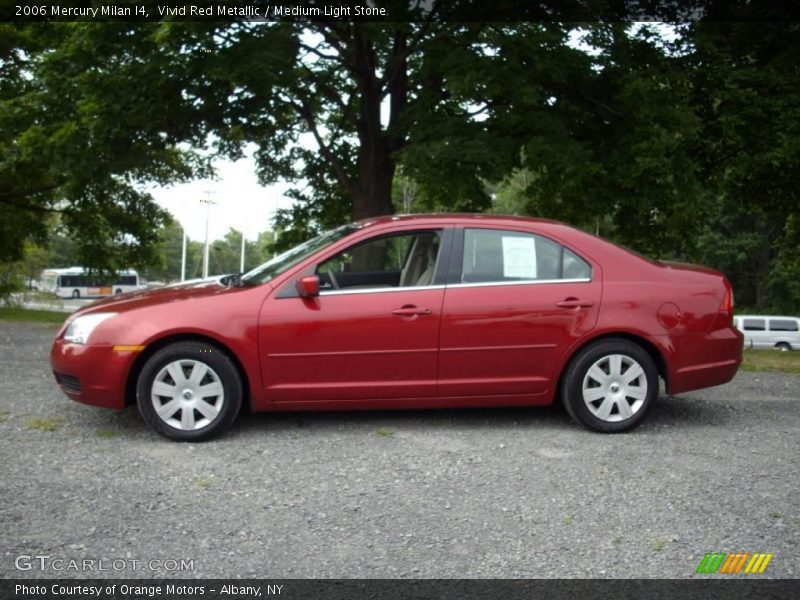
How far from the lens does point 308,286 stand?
5.73 metres

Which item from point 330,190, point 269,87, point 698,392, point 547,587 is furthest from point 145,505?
point 330,190

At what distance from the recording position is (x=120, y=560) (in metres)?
3.61

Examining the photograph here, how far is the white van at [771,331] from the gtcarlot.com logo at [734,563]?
35.4m

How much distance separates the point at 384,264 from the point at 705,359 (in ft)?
8.33

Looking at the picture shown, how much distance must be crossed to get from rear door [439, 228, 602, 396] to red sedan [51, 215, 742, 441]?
1 cm

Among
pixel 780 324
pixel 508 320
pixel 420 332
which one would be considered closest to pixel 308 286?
pixel 420 332

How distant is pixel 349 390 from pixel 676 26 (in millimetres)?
12396

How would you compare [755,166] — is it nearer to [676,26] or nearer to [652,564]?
[676,26]

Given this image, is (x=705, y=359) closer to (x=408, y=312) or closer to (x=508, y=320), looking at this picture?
(x=508, y=320)

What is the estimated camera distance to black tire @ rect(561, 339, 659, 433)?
598 centimetres

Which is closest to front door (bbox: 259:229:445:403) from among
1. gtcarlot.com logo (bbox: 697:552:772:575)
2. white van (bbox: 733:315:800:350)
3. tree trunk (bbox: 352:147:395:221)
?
gtcarlot.com logo (bbox: 697:552:772:575)

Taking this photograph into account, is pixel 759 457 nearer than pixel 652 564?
No

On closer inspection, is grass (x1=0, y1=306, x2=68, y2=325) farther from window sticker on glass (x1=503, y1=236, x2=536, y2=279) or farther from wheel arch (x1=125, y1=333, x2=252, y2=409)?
window sticker on glass (x1=503, y1=236, x2=536, y2=279)

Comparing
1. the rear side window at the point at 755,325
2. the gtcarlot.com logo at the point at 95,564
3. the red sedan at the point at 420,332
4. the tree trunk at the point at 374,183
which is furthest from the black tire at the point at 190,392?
the rear side window at the point at 755,325
